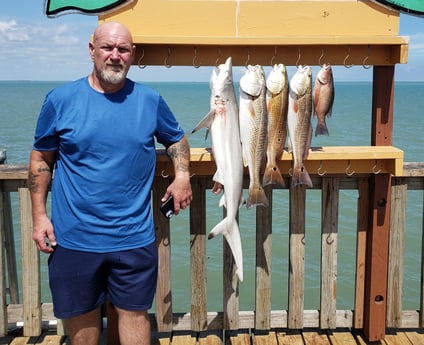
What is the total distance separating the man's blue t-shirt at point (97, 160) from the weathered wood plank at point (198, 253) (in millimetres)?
730

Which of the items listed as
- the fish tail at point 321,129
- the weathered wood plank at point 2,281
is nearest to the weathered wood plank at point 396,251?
the fish tail at point 321,129

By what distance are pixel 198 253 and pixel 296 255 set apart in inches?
25.5

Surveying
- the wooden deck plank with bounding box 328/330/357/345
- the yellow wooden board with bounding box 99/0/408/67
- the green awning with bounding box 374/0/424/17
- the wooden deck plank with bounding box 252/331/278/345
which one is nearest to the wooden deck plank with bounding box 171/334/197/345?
the wooden deck plank with bounding box 252/331/278/345

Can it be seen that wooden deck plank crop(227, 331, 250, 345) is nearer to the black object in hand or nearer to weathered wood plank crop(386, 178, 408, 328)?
weathered wood plank crop(386, 178, 408, 328)

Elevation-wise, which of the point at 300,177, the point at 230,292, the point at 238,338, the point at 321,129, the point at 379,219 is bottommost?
the point at 238,338

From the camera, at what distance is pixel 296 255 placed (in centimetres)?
352

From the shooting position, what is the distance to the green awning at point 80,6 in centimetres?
304

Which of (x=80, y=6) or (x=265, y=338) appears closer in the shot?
(x=80, y=6)

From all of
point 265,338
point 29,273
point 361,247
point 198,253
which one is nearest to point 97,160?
point 198,253

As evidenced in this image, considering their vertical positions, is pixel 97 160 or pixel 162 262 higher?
pixel 97 160

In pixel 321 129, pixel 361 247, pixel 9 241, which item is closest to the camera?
pixel 321 129

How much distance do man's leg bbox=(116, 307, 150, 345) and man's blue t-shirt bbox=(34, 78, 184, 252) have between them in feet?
1.33

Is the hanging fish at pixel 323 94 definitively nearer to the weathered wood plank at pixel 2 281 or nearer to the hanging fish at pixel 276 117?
the hanging fish at pixel 276 117

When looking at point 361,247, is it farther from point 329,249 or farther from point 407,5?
point 407,5
